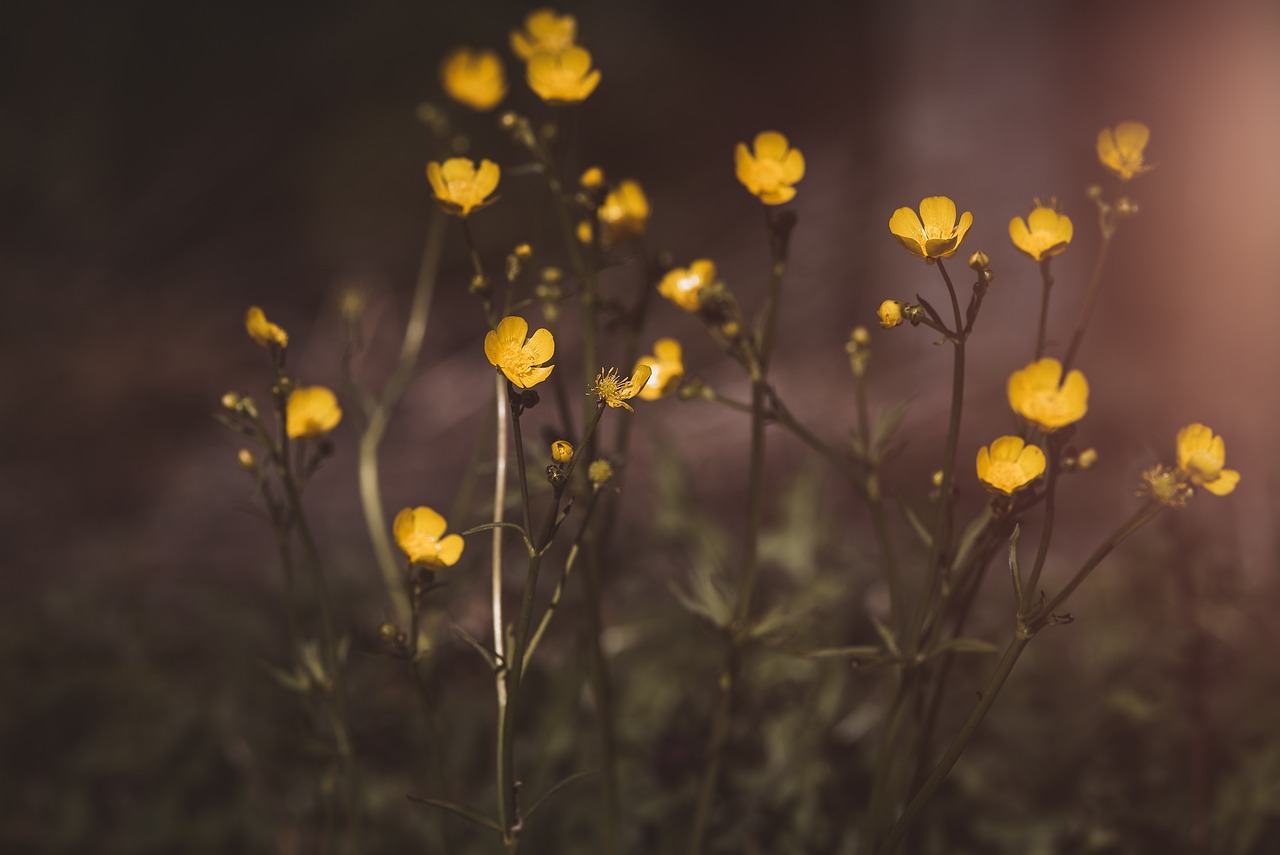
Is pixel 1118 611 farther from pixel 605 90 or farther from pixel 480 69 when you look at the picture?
pixel 605 90

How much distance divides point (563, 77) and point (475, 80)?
0.55m

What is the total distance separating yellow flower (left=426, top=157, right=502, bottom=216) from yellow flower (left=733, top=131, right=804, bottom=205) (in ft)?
1.08

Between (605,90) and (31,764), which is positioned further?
(605,90)

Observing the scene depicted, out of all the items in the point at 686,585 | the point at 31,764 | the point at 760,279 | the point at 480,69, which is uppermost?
the point at 480,69

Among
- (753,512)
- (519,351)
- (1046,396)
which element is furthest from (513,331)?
(1046,396)

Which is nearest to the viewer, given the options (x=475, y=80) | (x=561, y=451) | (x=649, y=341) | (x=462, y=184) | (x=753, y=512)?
(x=561, y=451)

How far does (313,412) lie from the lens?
1482 millimetres

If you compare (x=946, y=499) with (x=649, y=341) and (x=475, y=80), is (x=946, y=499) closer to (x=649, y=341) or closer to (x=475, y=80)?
(x=475, y=80)

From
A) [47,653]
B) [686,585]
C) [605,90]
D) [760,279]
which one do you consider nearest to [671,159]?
[605,90]

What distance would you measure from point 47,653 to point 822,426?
97.3 inches

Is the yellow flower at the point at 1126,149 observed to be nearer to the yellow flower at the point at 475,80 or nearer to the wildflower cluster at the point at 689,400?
the wildflower cluster at the point at 689,400

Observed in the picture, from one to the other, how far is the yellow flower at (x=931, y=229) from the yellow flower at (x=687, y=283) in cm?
32

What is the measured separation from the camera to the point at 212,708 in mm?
2172

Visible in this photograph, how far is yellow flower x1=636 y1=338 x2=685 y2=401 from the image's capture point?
1.35 meters
